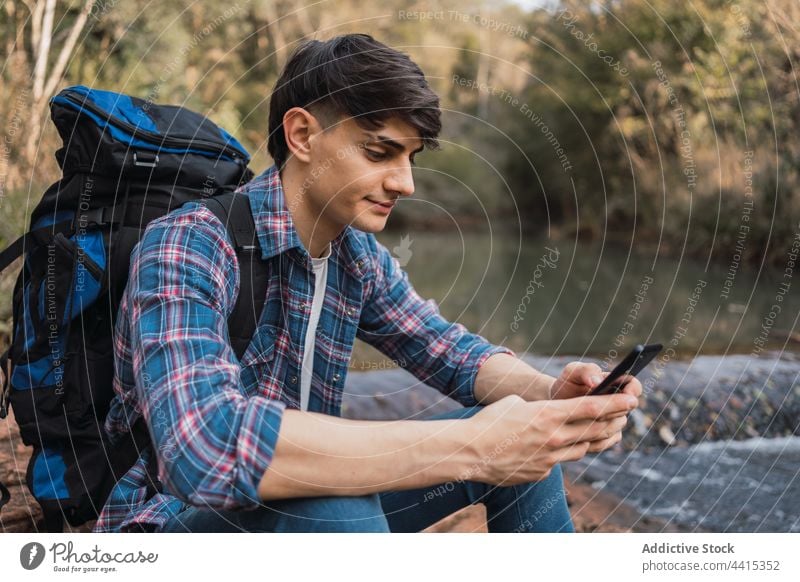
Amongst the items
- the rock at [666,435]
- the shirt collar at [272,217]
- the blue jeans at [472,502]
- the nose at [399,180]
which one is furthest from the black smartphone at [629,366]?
the rock at [666,435]

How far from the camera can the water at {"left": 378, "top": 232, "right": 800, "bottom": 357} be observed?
23.3 feet

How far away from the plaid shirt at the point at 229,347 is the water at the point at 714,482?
2.21 metres

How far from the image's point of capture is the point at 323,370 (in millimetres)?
2027

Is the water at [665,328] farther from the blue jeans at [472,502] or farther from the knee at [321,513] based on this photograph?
the knee at [321,513]

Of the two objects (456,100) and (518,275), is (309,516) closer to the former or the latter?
(518,275)

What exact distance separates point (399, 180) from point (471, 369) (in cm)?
57

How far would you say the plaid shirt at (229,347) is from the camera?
1354 mm

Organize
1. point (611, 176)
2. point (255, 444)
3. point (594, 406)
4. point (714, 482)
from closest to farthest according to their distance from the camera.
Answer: point (255, 444) < point (594, 406) < point (714, 482) < point (611, 176)

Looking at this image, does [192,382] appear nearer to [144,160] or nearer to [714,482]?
[144,160]

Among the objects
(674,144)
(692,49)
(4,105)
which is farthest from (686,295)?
(4,105)

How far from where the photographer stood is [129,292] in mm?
1581

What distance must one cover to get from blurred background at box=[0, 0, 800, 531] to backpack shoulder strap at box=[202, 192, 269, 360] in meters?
0.78

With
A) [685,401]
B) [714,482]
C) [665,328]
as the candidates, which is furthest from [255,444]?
[665,328]
